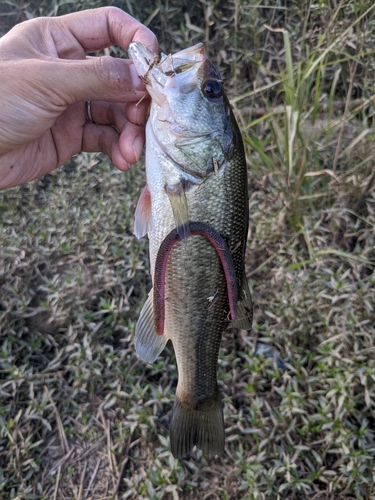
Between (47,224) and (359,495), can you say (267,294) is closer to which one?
(359,495)

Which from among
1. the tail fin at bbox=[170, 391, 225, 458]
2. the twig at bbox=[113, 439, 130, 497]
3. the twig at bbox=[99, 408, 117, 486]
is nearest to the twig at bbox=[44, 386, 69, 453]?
the twig at bbox=[99, 408, 117, 486]

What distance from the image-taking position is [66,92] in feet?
4.72

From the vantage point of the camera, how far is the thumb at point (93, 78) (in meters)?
1.39

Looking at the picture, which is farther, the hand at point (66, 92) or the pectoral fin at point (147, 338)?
the pectoral fin at point (147, 338)

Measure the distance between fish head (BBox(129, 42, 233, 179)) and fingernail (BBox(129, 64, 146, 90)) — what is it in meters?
0.05

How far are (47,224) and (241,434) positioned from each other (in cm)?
178

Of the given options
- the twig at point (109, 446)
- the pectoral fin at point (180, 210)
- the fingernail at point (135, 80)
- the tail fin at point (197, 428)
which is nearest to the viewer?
the pectoral fin at point (180, 210)

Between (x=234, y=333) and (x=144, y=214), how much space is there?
1.21 metres

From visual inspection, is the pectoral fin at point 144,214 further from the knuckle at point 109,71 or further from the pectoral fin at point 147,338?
the knuckle at point 109,71

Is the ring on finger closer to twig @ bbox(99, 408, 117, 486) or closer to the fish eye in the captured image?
the fish eye

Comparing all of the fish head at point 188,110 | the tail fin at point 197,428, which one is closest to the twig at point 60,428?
the tail fin at point 197,428

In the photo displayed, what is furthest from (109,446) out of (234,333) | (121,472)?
(234,333)

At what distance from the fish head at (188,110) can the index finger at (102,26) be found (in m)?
0.39

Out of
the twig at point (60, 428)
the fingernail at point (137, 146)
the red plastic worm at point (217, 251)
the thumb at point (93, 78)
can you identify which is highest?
the thumb at point (93, 78)
